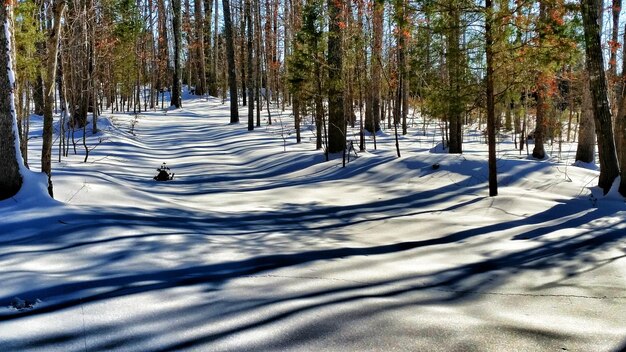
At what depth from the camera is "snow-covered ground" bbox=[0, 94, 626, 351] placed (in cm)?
333

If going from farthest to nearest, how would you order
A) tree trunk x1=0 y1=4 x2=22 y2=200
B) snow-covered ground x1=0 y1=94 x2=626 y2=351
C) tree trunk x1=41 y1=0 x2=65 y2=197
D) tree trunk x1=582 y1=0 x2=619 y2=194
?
tree trunk x1=582 y1=0 x2=619 y2=194, tree trunk x1=41 y1=0 x2=65 y2=197, tree trunk x1=0 y1=4 x2=22 y2=200, snow-covered ground x1=0 y1=94 x2=626 y2=351

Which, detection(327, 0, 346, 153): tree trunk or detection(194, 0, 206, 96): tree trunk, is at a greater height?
detection(194, 0, 206, 96): tree trunk

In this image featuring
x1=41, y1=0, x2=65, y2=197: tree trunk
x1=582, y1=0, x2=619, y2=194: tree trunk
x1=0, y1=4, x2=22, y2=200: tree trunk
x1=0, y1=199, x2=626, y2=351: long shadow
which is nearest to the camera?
x1=0, y1=199, x2=626, y2=351: long shadow

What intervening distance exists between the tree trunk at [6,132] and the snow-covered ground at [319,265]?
0.22 metres

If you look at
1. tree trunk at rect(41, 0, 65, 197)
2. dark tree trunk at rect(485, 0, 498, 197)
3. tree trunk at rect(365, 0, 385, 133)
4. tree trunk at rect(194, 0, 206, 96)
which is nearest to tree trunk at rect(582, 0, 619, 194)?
dark tree trunk at rect(485, 0, 498, 197)

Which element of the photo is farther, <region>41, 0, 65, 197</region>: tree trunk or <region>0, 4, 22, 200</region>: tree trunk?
<region>41, 0, 65, 197</region>: tree trunk

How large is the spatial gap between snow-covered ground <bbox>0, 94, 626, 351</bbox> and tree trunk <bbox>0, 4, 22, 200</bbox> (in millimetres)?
225

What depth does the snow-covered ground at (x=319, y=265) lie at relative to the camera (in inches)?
131

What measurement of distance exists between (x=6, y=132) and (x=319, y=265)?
471 cm

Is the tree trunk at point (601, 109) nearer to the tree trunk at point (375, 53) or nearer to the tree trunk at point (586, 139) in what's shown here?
the tree trunk at point (375, 53)

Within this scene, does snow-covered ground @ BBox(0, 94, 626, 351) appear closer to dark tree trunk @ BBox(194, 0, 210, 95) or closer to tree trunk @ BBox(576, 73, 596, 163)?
tree trunk @ BBox(576, 73, 596, 163)

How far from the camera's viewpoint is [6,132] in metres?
6.71

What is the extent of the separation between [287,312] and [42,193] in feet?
15.4

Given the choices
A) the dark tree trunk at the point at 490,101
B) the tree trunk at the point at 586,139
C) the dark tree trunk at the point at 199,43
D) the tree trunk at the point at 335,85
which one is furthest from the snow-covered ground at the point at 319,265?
the dark tree trunk at the point at 199,43
